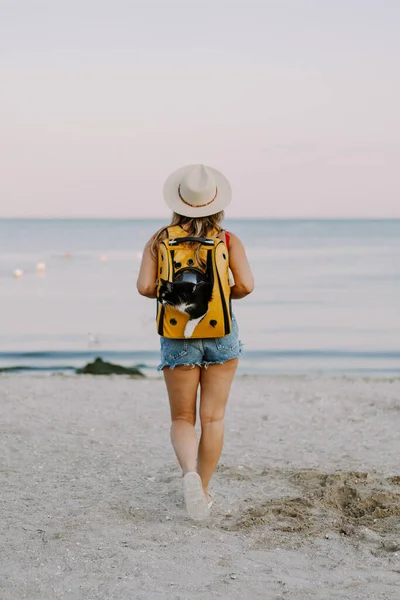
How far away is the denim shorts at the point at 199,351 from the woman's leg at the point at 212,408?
0.06 m

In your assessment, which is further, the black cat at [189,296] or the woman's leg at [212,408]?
the woman's leg at [212,408]

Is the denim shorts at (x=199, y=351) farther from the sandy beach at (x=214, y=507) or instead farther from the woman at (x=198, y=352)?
the sandy beach at (x=214, y=507)

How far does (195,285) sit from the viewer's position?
13.9ft

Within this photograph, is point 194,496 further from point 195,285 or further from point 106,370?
point 106,370

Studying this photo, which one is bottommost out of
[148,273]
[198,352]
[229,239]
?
[198,352]

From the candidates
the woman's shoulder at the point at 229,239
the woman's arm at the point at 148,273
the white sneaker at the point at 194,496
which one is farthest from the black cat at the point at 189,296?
the white sneaker at the point at 194,496

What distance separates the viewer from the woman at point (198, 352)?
437cm

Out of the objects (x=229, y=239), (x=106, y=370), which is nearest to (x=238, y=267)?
(x=229, y=239)

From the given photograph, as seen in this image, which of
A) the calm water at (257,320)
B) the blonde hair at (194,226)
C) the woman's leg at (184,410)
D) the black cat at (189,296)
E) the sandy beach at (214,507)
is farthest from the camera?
the calm water at (257,320)

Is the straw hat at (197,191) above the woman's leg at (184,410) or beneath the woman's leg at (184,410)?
above

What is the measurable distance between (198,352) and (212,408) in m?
0.34

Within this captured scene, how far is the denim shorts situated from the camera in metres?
4.40

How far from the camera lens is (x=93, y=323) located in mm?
19438

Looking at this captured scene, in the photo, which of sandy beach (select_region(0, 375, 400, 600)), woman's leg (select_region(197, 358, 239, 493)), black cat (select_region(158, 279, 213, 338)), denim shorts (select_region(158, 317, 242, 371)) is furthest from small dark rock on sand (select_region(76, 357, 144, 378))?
black cat (select_region(158, 279, 213, 338))
